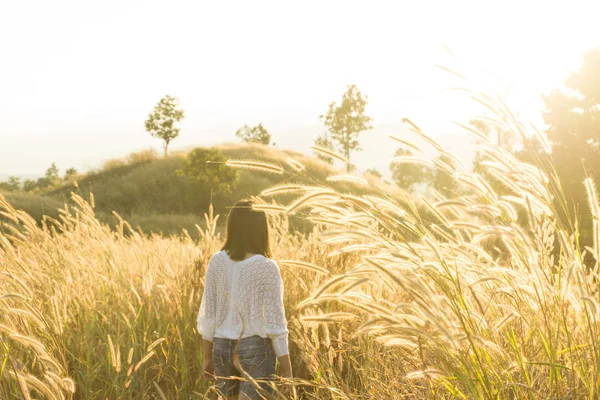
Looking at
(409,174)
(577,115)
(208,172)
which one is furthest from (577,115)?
(409,174)

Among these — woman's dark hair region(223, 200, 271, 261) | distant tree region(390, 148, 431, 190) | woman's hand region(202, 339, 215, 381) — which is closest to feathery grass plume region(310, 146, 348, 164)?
woman's dark hair region(223, 200, 271, 261)

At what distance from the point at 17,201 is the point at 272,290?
83.5ft

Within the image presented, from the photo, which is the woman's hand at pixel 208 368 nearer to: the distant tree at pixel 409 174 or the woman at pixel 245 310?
the woman at pixel 245 310

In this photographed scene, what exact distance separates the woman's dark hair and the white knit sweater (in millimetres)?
69

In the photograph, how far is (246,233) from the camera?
144 inches

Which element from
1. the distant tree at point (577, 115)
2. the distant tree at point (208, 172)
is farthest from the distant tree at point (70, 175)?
the distant tree at point (577, 115)

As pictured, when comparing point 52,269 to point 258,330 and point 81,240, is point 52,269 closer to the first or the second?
point 81,240

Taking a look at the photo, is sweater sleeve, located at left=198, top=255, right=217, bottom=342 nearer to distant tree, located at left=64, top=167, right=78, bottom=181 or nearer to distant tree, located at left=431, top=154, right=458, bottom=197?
distant tree, located at left=431, top=154, right=458, bottom=197

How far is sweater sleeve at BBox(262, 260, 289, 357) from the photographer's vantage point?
3.50 m

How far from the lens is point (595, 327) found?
211cm

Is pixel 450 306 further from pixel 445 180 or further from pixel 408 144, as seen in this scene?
pixel 445 180

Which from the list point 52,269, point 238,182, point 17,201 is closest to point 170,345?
point 52,269

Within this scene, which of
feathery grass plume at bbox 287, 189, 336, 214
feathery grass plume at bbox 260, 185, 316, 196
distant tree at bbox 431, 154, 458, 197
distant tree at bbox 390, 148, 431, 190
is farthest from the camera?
distant tree at bbox 390, 148, 431, 190

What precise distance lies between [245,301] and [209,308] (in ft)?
1.03
